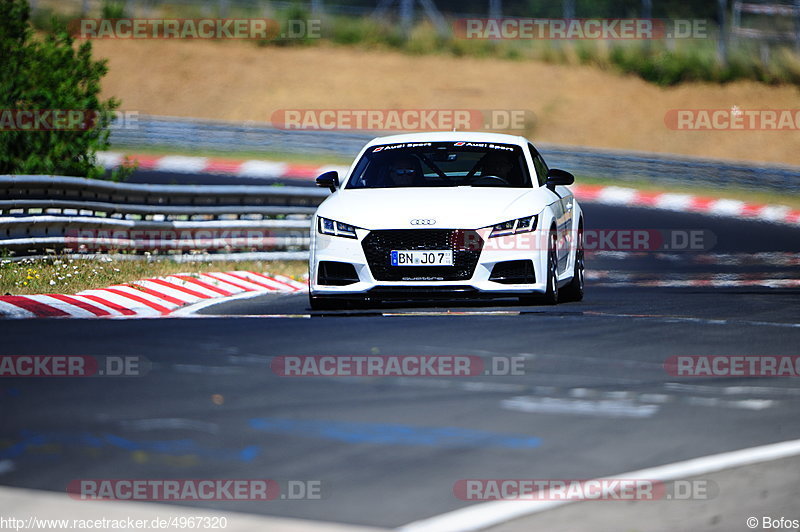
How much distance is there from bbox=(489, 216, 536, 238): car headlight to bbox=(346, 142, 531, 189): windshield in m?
0.96

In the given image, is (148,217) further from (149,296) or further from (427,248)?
(427,248)

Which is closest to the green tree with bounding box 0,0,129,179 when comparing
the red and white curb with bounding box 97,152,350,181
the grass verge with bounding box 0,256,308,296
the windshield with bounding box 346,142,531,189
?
the grass verge with bounding box 0,256,308,296

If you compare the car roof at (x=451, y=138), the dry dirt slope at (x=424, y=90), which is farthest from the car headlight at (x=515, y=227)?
the dry dirt slope at (x=424, y=90)

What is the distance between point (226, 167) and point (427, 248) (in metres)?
21.2

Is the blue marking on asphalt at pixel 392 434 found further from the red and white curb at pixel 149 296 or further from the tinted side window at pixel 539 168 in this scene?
the tinted side window at pixel 539 168

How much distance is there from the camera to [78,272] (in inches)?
601

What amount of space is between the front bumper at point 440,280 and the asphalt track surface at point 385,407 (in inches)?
11.0

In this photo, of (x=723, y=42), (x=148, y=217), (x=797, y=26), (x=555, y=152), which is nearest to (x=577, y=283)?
(x=148, y=217)

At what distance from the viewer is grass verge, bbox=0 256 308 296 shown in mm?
14117

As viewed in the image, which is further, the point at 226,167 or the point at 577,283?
the point at 226,167

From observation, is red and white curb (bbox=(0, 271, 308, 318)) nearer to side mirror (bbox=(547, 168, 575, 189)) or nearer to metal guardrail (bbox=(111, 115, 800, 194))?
side mirror (bbox=(547, 168, 575, 189))

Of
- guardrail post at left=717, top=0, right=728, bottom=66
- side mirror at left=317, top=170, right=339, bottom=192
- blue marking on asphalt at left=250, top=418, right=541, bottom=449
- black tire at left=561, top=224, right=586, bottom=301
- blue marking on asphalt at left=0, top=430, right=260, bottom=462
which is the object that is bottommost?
black tire at left=561, top=224, right=586, bottom=301

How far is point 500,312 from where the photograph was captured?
1248cm

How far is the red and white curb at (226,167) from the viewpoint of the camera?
32.2 meters
